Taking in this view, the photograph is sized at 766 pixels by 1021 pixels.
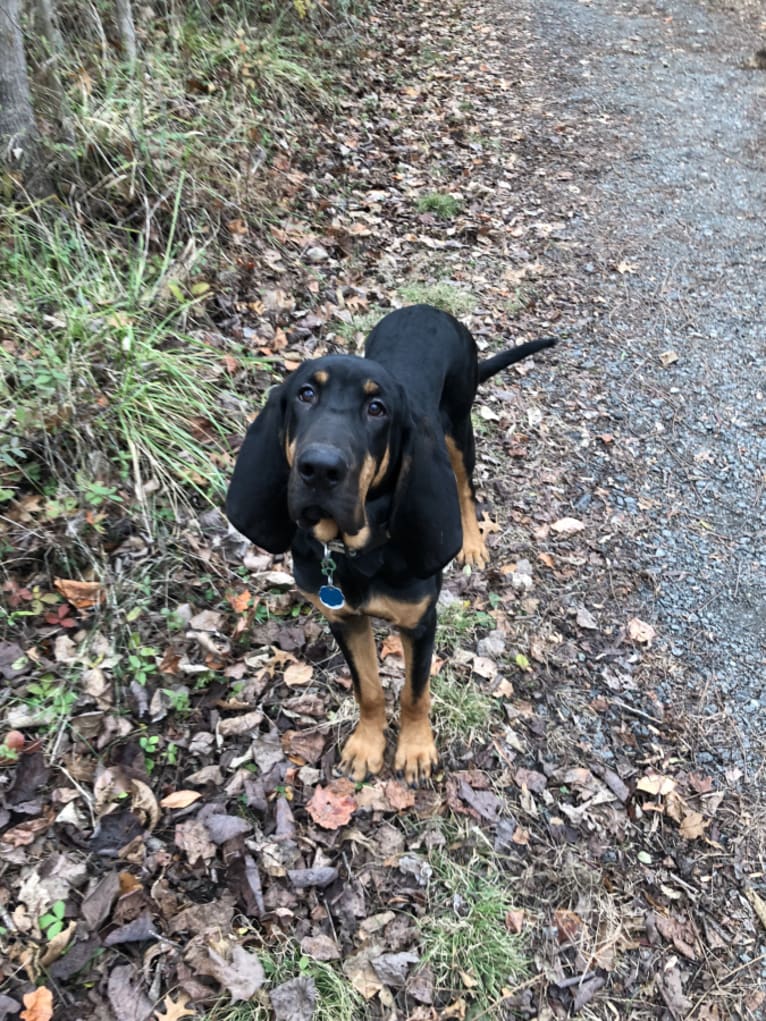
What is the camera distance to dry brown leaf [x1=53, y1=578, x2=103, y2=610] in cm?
301

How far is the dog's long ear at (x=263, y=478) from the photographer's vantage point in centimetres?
222

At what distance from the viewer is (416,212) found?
660 cm

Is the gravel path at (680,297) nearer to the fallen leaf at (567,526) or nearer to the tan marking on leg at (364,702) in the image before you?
the fallen leaf at (567,526)

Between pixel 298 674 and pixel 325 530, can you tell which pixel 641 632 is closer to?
pixel 298 674

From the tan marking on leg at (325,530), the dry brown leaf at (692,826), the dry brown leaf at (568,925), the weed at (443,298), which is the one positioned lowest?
the dry brown leaf at (692,826)

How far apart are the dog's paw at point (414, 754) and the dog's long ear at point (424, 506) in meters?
0.95

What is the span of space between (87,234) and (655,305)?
4.42 meters

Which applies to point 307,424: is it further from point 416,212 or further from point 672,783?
point 416,212

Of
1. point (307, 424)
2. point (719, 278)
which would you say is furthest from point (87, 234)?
point (719, 278)

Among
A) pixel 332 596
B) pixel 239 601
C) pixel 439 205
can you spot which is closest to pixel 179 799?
pixel 239 601

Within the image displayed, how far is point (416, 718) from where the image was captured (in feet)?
9.36

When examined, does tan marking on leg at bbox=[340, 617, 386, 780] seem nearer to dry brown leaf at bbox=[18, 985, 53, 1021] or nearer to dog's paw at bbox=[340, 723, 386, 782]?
dog's paw at bbox=[340, 723, 386, 782]

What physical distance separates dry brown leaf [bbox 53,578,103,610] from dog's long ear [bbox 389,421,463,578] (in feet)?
4.93

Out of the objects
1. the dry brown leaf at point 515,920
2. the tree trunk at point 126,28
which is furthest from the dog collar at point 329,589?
the tree trunk at point 126,28
